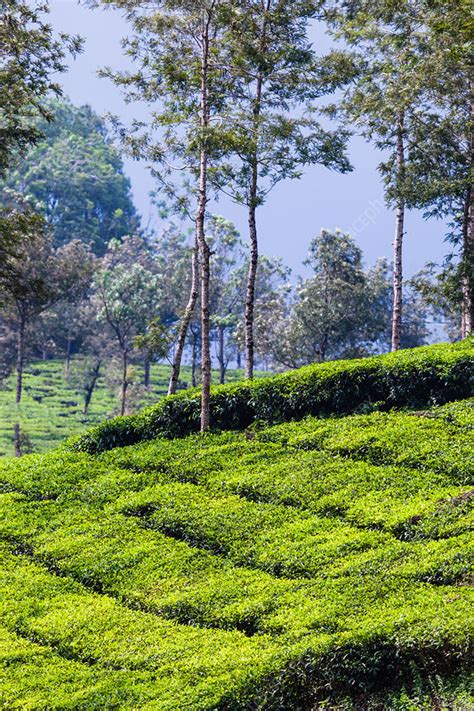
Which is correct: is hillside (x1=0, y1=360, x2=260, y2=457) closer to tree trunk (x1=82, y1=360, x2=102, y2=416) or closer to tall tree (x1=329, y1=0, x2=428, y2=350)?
tree trunk (x1=82, y1=360, x2=102, y2=416)

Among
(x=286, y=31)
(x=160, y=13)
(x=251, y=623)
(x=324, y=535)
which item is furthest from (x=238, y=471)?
(x=286, y=31)

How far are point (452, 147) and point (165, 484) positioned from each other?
49.2 ft

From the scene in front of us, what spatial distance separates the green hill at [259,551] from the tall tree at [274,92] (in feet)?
18.7

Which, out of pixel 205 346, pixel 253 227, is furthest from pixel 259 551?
pixel 253 227

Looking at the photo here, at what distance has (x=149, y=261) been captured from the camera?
67938 mm

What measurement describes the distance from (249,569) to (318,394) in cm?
619

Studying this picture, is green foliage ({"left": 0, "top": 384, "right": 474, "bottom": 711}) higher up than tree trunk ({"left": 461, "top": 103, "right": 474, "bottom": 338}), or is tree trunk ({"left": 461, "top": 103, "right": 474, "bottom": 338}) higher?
tree trunk ({"left": 461, "top": 103, "right": 474, "bottom": 338})

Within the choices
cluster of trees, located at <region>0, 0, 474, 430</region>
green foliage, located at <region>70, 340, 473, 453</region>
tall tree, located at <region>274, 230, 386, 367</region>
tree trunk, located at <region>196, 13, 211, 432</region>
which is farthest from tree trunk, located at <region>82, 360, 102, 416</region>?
tree trunk, located at <region>196, 13, 211, 432</region>

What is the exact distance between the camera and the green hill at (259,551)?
9281 millimetres

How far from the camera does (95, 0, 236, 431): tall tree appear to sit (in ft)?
62.9

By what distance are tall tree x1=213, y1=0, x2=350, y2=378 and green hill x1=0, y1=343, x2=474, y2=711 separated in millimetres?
5712

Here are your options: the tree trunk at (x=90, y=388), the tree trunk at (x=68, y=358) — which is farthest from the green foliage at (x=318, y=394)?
the tree trunk at (x=68, y=358)

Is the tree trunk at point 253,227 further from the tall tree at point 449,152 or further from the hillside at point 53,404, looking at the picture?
the hillside at point 53,404

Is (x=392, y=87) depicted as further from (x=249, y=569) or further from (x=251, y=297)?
(x=249, y=569)
